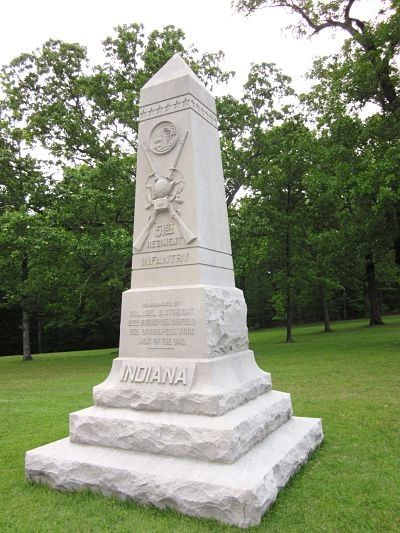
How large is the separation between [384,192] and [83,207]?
35.5ft

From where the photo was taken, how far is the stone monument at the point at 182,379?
3832mm

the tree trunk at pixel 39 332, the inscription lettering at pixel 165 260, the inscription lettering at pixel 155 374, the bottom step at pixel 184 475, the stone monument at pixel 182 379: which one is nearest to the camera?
the bottom step at pixel 184 475

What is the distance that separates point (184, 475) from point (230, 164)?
1528 centimetres

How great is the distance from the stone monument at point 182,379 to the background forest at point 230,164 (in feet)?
28.5

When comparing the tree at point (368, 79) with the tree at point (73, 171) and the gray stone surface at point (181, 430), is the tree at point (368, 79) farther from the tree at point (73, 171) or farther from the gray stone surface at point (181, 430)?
the gray stone surface at point (181, 430)

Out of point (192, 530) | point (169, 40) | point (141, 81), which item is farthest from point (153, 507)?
point (169, 40)

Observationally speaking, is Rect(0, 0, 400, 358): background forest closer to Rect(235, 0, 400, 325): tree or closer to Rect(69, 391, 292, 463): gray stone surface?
Rect(235, 0, 400, 325): tree

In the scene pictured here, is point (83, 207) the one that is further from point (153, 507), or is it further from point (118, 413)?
point (153, 507)

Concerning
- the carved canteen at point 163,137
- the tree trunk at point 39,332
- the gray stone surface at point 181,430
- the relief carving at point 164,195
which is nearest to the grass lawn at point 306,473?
the gray stone surface at point 181,430

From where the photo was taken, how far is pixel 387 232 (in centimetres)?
1564

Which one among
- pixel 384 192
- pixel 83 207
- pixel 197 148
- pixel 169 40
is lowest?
pixel 197 148

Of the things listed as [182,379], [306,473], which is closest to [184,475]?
[182,379]

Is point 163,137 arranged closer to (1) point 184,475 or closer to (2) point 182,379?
(2) point 182,379

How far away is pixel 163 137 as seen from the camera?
5324 mm
